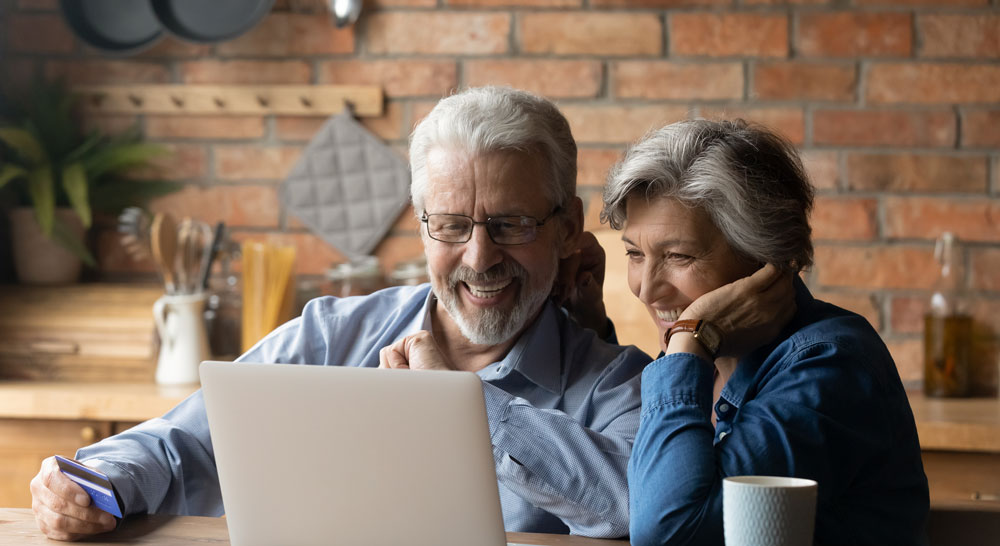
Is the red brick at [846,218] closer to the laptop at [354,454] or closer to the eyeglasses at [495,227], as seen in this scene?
the eyeglasses at [495,227]

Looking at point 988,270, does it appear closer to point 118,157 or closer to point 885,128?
point 885,128

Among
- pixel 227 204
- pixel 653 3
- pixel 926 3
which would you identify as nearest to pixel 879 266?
pixel 926 3

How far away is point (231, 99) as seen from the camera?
2.63 m

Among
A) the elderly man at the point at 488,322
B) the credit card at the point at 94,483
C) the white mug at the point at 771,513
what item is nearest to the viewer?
the white mug at the point at 771,513

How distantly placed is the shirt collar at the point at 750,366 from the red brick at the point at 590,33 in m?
1.33

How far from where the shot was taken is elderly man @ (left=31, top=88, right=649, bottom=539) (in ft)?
4.63

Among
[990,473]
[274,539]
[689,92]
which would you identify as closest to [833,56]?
[689,92]

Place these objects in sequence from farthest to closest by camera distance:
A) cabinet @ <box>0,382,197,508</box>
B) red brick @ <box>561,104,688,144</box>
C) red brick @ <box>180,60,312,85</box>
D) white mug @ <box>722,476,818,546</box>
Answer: red brick @ <box>180,60,312,85</box> < red brick @ <box>561,104,688,144</box> < cabinet @ <box>0,382,197,508</box> < white mug @ <box>722,476,818,546</box>

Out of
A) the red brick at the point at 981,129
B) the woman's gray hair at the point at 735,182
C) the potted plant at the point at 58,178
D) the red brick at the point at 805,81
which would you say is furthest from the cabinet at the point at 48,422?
the red brick at the point at 981,129

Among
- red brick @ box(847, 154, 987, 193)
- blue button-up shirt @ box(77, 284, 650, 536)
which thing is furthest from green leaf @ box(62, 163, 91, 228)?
red brick @ box(847, 154, 987, 193)

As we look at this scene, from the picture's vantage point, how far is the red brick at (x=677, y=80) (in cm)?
250

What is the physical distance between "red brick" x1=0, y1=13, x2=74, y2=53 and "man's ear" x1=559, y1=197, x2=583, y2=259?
5.64 ft

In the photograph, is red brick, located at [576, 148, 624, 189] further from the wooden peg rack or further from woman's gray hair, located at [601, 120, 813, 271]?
woman's gray hair, located at [601, 120, 813, 271]

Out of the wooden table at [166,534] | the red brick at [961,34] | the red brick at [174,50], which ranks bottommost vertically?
the wooden table at [166,534]
